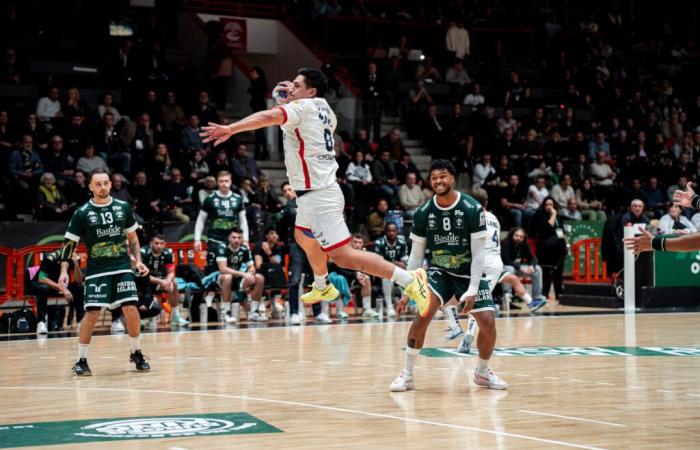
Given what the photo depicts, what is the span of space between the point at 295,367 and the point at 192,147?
36.1ft

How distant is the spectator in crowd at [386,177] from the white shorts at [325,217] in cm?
1334

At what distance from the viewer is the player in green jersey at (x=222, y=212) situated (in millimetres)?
17355

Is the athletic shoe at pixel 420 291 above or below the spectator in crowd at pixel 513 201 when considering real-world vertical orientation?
below

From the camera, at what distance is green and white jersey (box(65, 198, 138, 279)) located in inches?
448

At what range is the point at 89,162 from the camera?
1986 centimetres

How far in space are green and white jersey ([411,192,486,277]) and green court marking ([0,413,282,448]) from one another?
2545 mm

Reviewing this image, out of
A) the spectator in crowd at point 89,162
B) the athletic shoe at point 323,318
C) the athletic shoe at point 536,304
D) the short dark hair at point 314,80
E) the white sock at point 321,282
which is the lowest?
the athletic shoe at point 323,318

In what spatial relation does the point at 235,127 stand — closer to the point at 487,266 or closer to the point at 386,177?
the point at 487,266

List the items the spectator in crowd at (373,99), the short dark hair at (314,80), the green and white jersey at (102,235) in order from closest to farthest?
the short dark hair at (314,80) → the green and white jersey at (102,235) → the spectator in crowd at (373,99)

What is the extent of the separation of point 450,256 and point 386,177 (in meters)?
Answer: 13.4

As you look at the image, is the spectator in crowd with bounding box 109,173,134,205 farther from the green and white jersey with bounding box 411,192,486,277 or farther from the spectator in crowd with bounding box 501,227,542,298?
the green and white jersey with bounding box 411,192,486,277

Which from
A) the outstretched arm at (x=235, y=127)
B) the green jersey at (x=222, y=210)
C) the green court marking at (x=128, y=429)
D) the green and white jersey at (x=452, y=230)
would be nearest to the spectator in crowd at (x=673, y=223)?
the green jersey at (x=222, y=210)

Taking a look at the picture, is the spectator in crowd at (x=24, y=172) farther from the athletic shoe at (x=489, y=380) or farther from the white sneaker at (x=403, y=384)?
the athletic shoe at (x=489, y=380)

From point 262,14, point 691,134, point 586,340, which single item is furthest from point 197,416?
point 691,134
